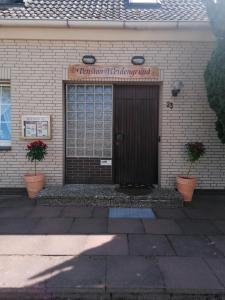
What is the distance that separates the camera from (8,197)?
7.84 meters

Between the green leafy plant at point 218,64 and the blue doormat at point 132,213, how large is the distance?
2308 mm

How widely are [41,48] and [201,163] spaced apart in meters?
4.49

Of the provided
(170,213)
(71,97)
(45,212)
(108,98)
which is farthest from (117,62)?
(45,212)

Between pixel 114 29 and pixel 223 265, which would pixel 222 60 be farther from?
pixel 223 265

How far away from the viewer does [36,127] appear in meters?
7.95

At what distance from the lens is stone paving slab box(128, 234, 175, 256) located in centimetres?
479

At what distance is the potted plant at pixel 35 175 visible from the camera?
7461mm

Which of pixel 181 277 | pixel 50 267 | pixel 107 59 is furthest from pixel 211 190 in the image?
pixel 50 267

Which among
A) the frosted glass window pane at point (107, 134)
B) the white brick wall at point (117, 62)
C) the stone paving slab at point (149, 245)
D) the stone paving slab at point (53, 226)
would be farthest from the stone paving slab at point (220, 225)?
the frosted glass window pane at point (107, 134)

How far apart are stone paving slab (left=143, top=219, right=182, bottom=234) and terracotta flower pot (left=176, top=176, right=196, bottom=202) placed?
146 cm

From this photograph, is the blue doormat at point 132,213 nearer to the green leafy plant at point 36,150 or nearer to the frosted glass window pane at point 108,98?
the green leafy plant at point 36,150

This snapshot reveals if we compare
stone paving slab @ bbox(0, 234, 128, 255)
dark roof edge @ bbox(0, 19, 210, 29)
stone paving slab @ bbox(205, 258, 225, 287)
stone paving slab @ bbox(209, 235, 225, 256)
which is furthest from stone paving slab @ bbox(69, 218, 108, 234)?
dark roof edge @ bbox(0, 19, 210, 29)

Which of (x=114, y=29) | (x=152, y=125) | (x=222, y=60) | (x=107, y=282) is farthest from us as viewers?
(x=152, y=125)

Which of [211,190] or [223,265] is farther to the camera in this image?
[211,190]
